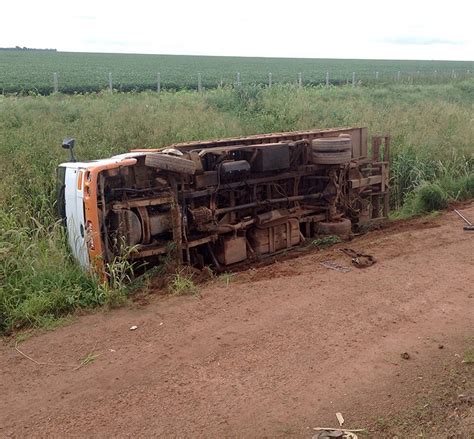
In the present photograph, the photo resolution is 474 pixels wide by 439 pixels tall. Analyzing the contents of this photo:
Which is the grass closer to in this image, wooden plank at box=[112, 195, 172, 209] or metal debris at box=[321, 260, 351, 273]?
wooden plank at box=[112, 195, 172, 209]

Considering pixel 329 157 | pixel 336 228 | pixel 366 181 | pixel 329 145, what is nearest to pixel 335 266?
pixel 336 228

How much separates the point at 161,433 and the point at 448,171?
1103 centimetres

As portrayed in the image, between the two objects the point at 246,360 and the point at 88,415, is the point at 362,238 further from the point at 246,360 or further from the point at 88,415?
the point at 88,415

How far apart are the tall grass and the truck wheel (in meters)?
2.43

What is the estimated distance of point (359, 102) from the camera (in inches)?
806

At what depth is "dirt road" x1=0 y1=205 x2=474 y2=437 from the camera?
407 centimetres

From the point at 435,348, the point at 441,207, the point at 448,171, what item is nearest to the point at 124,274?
the point at 435,348

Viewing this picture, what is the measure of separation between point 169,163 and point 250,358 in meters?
3.04

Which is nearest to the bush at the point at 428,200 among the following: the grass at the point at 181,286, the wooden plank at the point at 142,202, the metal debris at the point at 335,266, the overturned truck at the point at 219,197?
the overturned truck at the point at 219,197

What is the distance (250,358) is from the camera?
486cm

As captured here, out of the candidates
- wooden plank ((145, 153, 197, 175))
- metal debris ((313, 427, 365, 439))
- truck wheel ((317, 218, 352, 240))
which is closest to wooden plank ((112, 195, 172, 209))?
wooden plank ((145, 153, 197, 175))

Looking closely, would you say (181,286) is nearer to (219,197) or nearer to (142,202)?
(142,202)

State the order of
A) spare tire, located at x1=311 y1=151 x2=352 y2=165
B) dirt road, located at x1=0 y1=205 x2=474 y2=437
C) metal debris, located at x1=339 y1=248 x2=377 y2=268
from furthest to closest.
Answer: spare tire, located at x1=311 y1=151 x2=352 y2=165 < metal debris, located at x1=339 y1=248 x2=377 y2=268 < dirt road, located at x1=0 y1=205 x2=474 y2=437

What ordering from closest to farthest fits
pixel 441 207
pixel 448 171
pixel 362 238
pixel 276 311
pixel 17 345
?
1. pixel 17 345
2. pixel 276 311
3. pixel 362 238
4. pixel 441 207
5. pixel 448 171
